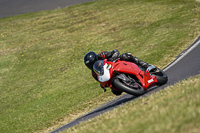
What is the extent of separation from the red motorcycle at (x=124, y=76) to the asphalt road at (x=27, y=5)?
65.2 feet

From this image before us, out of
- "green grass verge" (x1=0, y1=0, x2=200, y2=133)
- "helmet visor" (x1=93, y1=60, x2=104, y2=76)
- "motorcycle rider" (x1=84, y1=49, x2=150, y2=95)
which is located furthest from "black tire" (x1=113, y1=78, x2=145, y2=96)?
"green grass verge" (x1=0, y1=0, x2=200, y2=133)

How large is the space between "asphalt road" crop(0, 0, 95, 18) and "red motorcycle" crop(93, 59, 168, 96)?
19.9 metres

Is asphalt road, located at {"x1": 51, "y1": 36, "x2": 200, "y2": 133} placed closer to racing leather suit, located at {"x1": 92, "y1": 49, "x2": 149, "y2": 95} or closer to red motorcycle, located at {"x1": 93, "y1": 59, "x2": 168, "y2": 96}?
red motorcycle, located at {"x1": 93, "y1": 59, "x2": 168, "y2": 96}

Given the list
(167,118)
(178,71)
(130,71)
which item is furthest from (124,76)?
(167,118)

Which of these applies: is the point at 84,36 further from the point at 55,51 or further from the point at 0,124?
the point at 0,124

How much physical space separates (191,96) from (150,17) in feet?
53.8

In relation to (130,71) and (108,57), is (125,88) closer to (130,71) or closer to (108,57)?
(130,71)

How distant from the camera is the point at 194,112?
12.9 feet

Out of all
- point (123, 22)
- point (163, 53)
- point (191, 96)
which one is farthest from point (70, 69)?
point (191, 96)

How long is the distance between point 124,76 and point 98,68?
77 cm

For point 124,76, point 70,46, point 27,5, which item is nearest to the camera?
point 124,76

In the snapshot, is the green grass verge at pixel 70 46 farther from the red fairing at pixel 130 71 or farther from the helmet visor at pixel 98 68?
the red fairing at pixel 130 71

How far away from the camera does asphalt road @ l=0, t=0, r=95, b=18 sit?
86.4ft

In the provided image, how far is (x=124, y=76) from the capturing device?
24.5 ft
